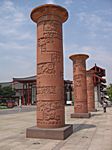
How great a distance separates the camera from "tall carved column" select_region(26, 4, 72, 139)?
752cm

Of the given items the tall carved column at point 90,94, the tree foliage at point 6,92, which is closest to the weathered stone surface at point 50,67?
the tall carved column at point 90,94

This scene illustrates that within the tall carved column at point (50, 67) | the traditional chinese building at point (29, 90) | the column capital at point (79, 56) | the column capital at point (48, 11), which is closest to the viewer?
the tall carved column at point (50, 67)

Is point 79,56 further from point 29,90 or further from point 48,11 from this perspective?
point 29,90

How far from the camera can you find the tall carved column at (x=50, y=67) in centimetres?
752

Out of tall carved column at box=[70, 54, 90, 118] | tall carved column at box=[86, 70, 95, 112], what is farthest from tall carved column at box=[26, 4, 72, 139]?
tall carved column at box=[86, 70, 95, 112]

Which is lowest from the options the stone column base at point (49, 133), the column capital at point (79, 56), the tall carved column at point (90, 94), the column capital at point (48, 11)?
the stone column base at point (49, 133)

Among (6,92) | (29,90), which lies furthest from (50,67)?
(29,90)

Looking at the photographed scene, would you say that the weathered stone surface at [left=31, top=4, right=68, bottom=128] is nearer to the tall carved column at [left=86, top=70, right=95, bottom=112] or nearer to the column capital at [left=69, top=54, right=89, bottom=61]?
the column capital at [left=69, top=54, right=89, bottom=61]

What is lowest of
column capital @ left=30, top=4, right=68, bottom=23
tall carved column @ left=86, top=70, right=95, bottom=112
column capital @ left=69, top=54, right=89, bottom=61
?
tall carved column @ left=86, top=70, right=95, bottom=112

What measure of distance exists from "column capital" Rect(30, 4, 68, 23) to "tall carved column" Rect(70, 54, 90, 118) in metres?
6.16

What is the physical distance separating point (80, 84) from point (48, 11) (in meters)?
7.23

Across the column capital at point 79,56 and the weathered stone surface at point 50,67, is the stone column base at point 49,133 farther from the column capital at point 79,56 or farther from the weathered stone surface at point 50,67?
the column capital at point 79,56

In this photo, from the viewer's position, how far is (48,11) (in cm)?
781

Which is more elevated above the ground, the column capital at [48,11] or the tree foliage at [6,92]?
the column capital at [48,11]
